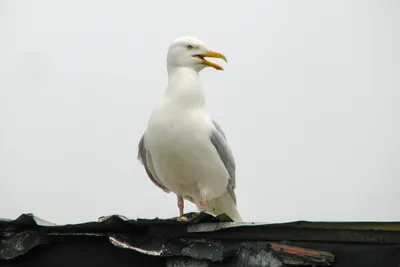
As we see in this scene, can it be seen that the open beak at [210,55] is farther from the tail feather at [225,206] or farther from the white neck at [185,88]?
the tail feather at [225,206]

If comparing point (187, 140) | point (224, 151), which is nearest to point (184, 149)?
point (187, 140)

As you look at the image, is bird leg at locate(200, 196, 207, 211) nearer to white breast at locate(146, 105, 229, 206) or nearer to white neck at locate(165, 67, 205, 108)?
white breast at locate(146, 105, 229, 206)

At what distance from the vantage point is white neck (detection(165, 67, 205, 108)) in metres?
7.48

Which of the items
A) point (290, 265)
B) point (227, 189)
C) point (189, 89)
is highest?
point (189, 89)

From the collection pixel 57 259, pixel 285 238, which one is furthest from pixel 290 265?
pixel 57 259

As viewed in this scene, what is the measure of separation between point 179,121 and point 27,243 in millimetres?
2192

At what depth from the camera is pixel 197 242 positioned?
16.9 feet

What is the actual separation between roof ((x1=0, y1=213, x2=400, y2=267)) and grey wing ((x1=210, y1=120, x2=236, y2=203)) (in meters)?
2.22

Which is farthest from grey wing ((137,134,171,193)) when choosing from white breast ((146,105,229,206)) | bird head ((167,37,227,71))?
bird head ((167,37,227,71))

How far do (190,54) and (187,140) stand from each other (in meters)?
1.07

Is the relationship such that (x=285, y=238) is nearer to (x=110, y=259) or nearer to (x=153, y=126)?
(x=110, y=259)

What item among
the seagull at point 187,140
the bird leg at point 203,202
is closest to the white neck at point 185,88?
the seagull at point 187,140

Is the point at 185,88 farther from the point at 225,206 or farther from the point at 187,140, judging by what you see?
the point at 225,206

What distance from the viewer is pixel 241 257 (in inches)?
193
